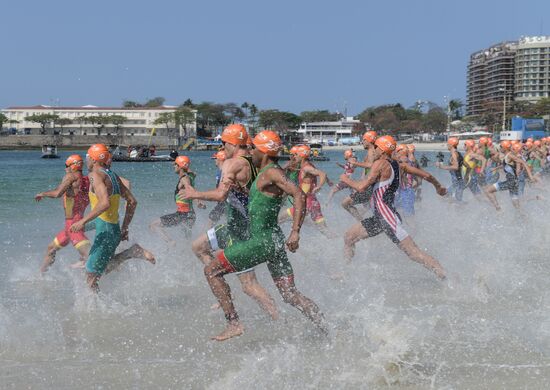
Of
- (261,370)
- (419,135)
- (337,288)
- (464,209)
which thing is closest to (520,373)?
(261,370)

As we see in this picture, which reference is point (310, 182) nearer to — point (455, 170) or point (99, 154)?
point (99, 154)

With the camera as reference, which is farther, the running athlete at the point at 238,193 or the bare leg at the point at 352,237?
the bare leg at the point at 352,237

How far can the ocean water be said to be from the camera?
546 cm

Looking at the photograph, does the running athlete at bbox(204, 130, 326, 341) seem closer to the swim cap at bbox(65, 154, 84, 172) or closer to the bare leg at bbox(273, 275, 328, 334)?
the bare leg at bbox(273, 275, 328, 334)

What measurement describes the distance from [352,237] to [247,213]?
2472 mm

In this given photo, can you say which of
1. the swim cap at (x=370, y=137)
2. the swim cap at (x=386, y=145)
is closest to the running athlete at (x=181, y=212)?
the swim cap at (x=370, y=137)

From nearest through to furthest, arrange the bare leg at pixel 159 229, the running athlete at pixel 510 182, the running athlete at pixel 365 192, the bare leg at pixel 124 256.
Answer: the bare leg at pixel 124 256, the bare leg at pixel 159 229, the running athlete at pixel 365 192, the running athlete at pixel 510 182

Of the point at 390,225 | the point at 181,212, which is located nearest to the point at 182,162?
the point at 181,212

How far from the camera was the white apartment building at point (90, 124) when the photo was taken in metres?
142

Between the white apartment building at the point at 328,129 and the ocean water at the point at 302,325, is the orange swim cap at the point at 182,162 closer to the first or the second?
the ocean water at the point at 302,325

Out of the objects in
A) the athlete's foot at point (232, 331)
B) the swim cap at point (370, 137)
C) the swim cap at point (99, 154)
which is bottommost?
the athlete's foot at point (232, 331)

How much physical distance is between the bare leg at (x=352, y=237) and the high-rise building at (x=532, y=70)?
168 meters

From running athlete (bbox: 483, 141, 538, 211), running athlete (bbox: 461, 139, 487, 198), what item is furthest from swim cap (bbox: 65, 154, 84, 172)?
running athlete (bbox: 461, 139, 487, 198)

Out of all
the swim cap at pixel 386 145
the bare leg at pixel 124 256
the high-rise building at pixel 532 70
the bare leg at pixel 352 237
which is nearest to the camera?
the bare leg at pixel 124 256
